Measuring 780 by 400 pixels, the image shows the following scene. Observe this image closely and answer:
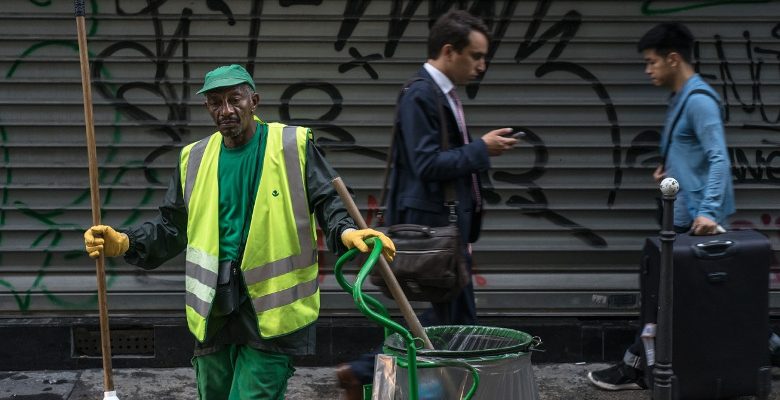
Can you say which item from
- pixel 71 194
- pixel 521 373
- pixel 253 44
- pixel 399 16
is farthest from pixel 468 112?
pixel 521 373

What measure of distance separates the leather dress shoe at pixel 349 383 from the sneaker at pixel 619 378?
1.86 m

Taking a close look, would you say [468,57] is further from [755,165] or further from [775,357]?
[755,165]

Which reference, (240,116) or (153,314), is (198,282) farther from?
(153,314)

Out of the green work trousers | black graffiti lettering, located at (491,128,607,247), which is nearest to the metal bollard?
black graffiti lettering, located at (491,128,607,247)

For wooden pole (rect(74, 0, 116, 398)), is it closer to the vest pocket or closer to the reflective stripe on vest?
the vest pocket

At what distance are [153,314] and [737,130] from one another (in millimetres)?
3604

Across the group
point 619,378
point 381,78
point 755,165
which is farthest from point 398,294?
point 755,165

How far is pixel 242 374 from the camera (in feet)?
13.9

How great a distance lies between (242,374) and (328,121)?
2655 mm

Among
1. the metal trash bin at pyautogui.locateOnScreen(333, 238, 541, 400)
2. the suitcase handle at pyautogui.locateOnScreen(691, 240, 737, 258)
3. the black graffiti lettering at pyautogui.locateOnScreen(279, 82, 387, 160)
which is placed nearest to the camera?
the metal trash bin at pyautogui.locateOnScreen(333, 238, 541, 400)

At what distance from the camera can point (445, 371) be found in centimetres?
346

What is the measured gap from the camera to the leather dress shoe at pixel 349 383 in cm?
463

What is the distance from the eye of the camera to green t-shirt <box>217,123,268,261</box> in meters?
4.22

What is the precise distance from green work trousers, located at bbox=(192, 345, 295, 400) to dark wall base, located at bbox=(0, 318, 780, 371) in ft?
7.33
